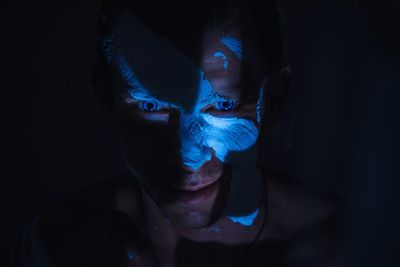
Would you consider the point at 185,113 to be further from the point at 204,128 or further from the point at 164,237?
the point at 164,237

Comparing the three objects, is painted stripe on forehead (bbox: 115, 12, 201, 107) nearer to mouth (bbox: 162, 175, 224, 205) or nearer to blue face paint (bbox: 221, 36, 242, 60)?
blue face paint (bbox: 221, 36, 242, 60)

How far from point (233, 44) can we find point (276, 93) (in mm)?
190

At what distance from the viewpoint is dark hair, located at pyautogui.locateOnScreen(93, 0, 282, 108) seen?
652mm

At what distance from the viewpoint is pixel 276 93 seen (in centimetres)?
81

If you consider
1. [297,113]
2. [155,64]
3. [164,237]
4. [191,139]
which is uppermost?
[155,64]

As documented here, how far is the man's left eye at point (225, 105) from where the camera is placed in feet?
2.33

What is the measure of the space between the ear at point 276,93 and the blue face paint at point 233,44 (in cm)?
13

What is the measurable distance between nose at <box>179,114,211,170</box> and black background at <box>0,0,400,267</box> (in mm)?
363

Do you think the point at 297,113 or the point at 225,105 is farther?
the point at 297,113

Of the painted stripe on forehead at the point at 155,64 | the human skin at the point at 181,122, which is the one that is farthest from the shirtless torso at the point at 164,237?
the painted stripe on forehead at the point at 155,64

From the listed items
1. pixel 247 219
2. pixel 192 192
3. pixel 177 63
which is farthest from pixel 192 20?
pixel 247 219

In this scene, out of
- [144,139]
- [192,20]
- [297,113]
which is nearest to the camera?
[192,20]

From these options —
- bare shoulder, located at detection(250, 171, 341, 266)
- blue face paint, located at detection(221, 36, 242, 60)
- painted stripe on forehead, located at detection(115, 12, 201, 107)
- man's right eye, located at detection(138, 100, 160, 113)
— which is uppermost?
blue face paint, located at detection(221, 36, 242, 60)

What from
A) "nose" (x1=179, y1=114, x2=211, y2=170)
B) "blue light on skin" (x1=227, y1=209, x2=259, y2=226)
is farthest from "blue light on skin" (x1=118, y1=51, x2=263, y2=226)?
"blue light on skin" (x1=227, y1=209, x2=259, y2=226)
